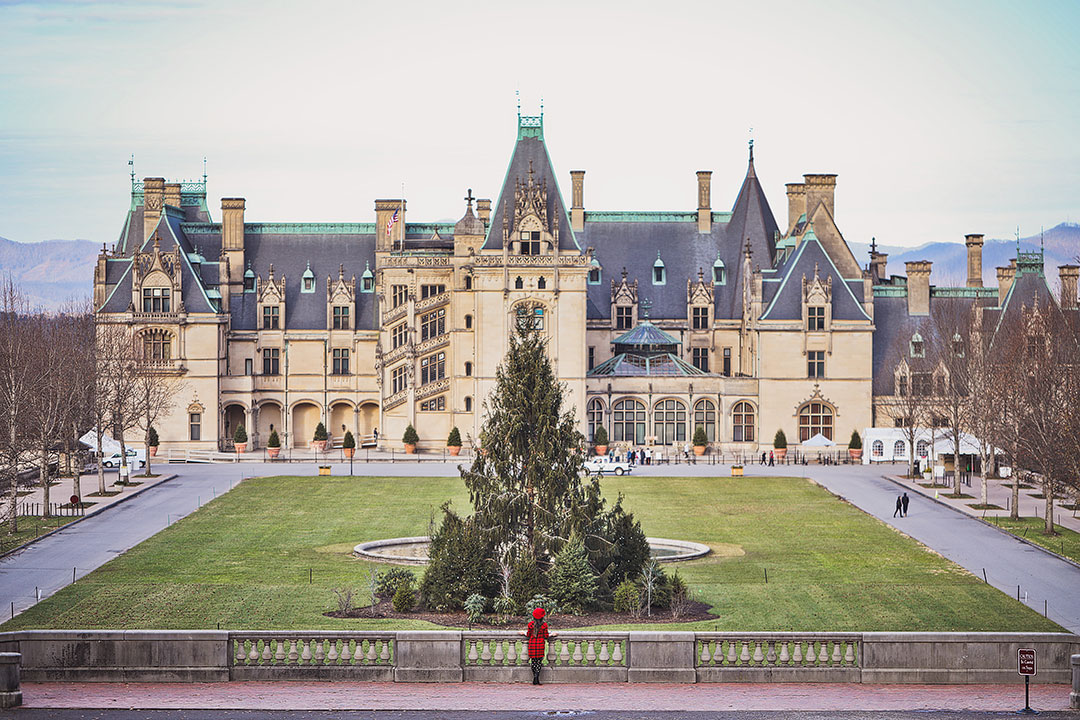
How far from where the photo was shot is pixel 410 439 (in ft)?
293

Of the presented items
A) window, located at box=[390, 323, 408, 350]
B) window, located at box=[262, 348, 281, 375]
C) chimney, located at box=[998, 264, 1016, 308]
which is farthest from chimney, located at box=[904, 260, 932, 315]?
window, located at box=[262, 348, 281, 375]

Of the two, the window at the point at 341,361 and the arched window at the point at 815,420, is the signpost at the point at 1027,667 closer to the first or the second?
the arched window at the point at 815,420

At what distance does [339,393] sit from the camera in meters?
96.1

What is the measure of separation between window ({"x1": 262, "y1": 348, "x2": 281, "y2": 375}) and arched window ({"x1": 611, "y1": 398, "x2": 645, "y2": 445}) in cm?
2145

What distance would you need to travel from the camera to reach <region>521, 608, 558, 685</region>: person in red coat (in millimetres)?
30531

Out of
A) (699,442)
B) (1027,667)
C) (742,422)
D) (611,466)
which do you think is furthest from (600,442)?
(1027,667)

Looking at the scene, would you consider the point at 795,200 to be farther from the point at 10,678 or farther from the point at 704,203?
the point at 10,678

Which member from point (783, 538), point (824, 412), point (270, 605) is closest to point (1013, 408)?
point (783, 538)

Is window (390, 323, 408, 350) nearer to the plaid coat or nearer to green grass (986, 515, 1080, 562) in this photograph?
green grass (986, 515, 1080, 562)

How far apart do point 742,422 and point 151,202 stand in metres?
39.4

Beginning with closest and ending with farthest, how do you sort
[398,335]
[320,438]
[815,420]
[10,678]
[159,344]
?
[10,678], [815,420], [320,438], [159,344], [398,335]

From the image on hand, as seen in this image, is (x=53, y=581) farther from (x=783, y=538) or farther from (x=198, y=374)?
(x=198, y=374)

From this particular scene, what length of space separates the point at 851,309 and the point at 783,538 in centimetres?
3936

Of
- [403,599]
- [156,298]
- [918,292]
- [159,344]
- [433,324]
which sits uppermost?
[918,292]
